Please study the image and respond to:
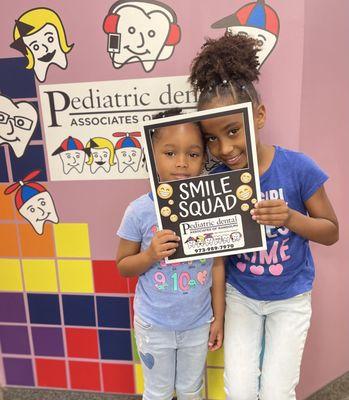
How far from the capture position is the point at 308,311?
4.08 feet

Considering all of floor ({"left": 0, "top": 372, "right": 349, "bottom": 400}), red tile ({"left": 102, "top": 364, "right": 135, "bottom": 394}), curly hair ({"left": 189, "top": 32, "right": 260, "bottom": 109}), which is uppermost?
curly hair ({"left": 189, "top": 32, "right": 260, "bottom": 109})

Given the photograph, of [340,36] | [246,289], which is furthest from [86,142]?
[340,36]

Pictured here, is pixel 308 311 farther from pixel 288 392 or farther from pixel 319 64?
pixel 319 64

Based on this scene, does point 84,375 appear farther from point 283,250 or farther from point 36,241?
point 283,250

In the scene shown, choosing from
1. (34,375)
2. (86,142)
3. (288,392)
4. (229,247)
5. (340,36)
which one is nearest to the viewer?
(229,247)

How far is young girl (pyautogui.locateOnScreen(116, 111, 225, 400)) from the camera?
3.67 ft

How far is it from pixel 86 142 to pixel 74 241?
1.16ft

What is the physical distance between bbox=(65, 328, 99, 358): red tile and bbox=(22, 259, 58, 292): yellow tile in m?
0.18

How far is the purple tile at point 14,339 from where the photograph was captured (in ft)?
5.41

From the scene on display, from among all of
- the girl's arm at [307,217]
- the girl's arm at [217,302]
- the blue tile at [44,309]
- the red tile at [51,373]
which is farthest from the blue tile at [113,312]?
the girl's arm at [307,217]

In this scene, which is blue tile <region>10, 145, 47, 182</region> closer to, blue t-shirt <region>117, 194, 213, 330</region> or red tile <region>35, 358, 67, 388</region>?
blue t-shirt <region>117, 194, 213, 330</region>

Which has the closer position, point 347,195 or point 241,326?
point 241,326

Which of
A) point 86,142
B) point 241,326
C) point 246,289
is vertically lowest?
point 241,326

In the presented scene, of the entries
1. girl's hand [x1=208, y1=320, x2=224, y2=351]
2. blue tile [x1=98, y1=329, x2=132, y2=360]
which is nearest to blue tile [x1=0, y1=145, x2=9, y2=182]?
blue tile [x1=98, y1=329, x2=132, y2=360]
